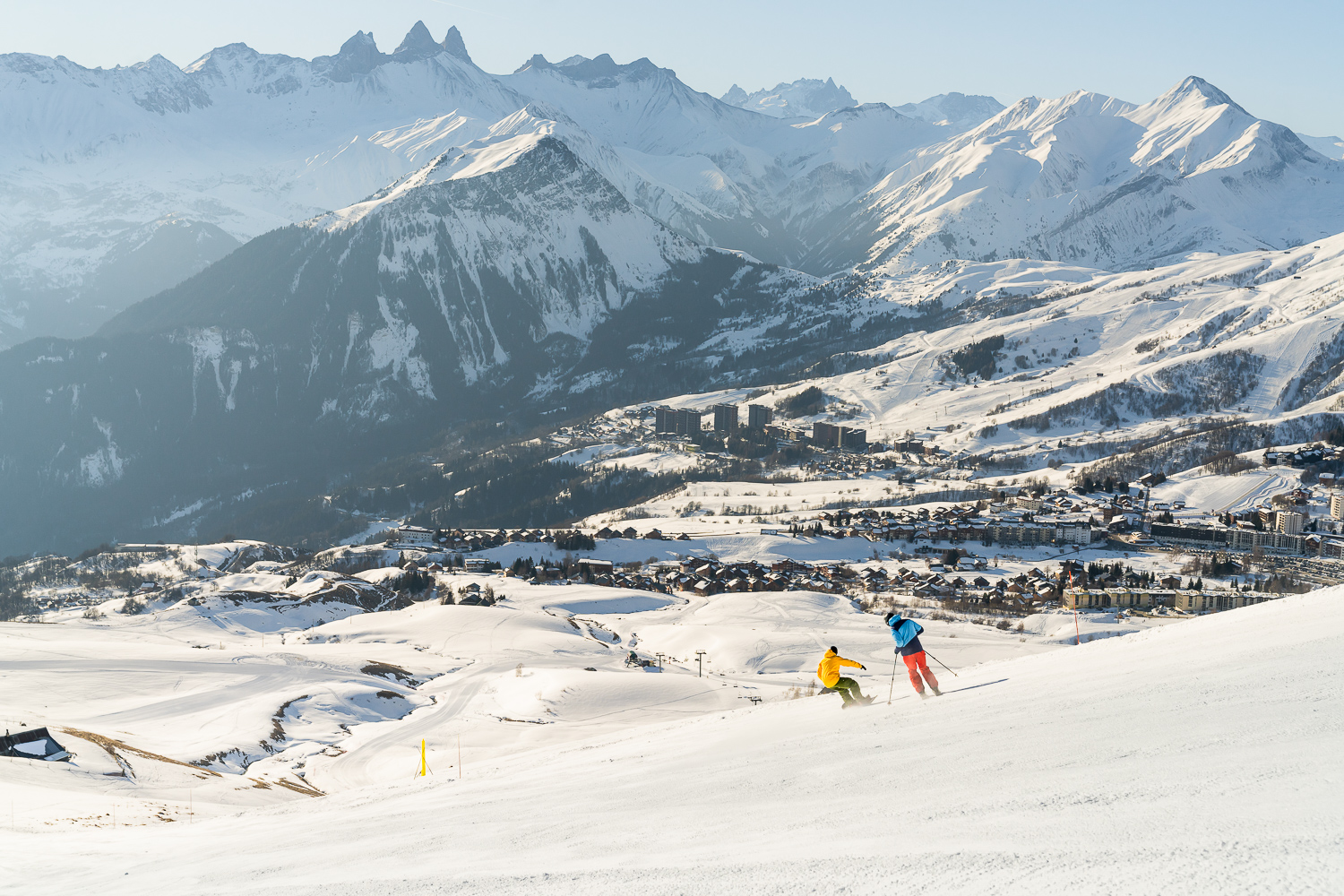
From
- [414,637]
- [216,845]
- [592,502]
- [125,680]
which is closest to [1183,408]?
[592,502]

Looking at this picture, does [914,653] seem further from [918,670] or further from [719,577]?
[719,577]

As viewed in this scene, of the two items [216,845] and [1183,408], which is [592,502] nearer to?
[1183,408]

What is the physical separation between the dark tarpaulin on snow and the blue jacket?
86.5ft

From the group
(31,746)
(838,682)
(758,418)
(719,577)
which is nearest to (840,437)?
(758,418)

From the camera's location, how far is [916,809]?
10.3 m

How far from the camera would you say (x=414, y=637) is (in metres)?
63.1

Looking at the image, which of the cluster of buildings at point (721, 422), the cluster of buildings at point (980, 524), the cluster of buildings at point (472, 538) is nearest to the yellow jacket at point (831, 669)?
the cluster of buildings at point (980, 524)

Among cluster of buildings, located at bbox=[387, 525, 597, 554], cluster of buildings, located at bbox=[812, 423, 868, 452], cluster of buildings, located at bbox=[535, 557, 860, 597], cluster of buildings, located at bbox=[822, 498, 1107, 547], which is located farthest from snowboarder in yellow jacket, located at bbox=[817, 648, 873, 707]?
cluster of buildings, located at bbox=[812, 423, 868, 452]

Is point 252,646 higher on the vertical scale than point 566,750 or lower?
lower

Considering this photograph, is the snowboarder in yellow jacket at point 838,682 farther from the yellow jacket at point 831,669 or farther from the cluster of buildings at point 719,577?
the cluster of buildings at point 719,577

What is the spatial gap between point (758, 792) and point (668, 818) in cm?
140

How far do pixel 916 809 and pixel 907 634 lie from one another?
7006 millimetres

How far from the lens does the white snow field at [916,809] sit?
797 cm

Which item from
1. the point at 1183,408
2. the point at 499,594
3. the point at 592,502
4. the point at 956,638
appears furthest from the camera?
the point at 1183,408
